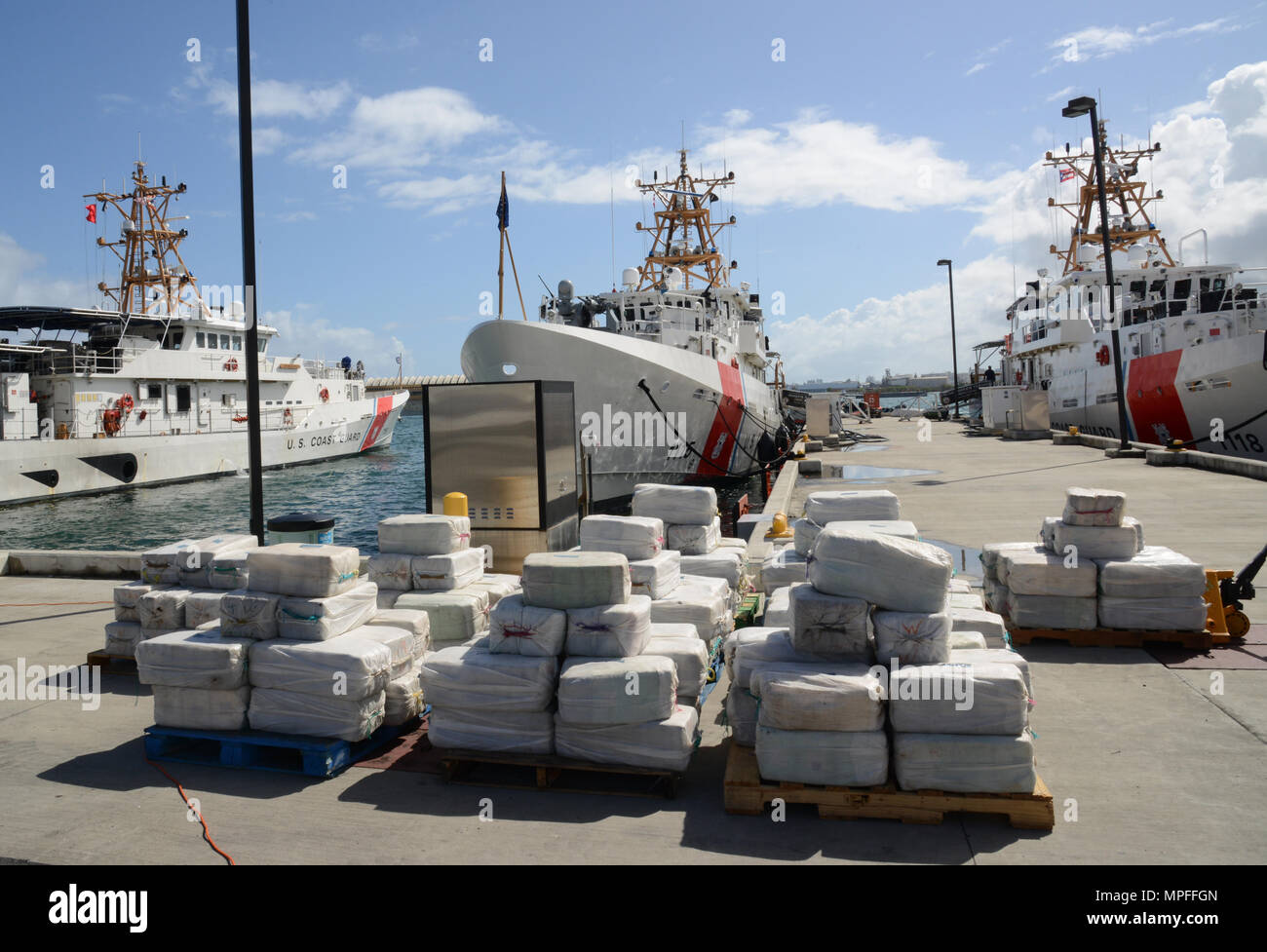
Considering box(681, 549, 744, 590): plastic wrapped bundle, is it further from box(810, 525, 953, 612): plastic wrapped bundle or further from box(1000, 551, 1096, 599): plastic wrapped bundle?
box(810, 525, 953, 612): plastic wrapped bundle

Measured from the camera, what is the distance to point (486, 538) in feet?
30.7

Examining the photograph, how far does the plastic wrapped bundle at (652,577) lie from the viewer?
610cm

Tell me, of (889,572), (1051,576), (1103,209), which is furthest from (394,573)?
(1103,209)

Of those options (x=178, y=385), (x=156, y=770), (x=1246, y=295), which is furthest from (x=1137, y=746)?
(x=178, y=385)

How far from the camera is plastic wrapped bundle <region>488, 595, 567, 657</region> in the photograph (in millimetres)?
4703

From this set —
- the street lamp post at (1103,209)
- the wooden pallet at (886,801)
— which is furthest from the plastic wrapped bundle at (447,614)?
the street lamp post at (1103,209)

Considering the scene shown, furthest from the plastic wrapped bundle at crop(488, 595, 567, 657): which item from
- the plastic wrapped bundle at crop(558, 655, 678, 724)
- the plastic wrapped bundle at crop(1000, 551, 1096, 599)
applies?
the plastic wrapped bundle at crop(1000, 551, 1096, 599)

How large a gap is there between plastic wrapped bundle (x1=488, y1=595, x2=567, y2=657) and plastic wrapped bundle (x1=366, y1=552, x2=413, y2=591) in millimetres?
1979

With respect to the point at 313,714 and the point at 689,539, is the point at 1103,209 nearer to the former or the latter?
the point at 689,539

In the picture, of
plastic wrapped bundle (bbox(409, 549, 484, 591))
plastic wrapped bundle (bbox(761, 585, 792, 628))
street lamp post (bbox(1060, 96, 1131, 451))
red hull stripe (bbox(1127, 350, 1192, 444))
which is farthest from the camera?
red hull stripe (bbox(1127, 350, 1192, 444))

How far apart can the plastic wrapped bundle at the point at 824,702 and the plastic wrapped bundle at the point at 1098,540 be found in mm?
3445

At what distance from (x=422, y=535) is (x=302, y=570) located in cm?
162
